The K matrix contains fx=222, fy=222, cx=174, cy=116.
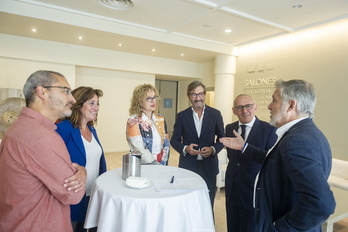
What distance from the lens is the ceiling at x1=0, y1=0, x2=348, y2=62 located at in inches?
173

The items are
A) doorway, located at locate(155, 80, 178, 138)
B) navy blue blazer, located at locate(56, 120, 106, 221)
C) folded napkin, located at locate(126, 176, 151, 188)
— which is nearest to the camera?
folded napkin, located at locate(126, 176, 151, 188)

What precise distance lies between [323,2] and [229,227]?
4325 millimetres

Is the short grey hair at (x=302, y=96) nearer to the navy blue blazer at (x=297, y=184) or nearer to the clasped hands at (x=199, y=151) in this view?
the navy blue blazer at (x=297, y=184)

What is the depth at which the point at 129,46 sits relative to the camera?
6602 mm

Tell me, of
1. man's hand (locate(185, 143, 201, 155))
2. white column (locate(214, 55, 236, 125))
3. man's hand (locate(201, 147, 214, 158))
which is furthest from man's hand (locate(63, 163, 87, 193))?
white column (locate(214, 55, 236, 125))

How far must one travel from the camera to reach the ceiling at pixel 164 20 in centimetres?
441

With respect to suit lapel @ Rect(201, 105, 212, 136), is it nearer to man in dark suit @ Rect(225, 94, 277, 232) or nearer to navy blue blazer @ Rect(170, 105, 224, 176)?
navy blue blazer @ Rect(170, 105, 224, 176)

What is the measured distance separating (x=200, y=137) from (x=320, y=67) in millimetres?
4242

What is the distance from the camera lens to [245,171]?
208 centimetres

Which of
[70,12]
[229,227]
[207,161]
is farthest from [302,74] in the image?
[70,12]

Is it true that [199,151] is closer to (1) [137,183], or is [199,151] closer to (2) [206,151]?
(2) [206,151]

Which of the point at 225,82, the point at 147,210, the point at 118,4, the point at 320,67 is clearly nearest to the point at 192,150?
the point at 147,210

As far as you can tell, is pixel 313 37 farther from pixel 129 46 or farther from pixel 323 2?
pixel 129 46

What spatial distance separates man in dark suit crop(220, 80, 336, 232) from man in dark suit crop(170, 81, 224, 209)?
114 cm
